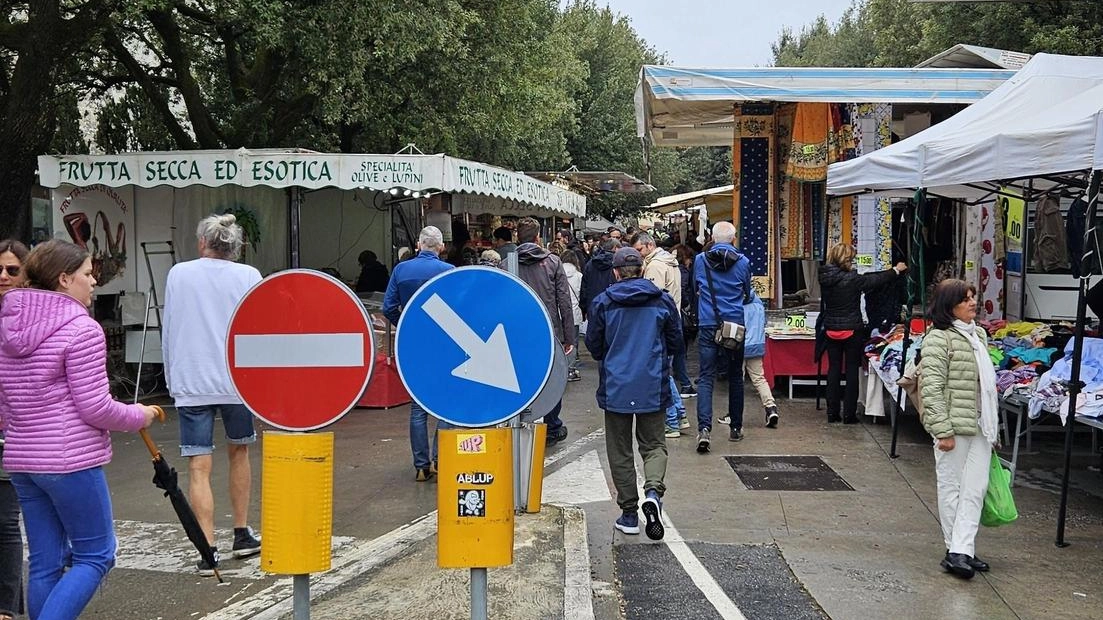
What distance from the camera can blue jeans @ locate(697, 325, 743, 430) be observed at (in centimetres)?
871

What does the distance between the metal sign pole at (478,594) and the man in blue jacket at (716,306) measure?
5378 millimetres

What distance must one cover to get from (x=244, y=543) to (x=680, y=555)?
243cm

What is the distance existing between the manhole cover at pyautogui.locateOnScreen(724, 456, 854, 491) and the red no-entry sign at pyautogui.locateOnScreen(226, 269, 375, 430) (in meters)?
4.74

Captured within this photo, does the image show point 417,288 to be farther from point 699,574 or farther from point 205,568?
point 699,574

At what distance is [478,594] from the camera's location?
3.45 metres

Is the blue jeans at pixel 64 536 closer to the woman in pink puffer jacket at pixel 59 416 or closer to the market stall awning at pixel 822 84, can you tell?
the woman in pink puffer jacket at pixel 59 416

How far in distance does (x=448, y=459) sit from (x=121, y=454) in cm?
626

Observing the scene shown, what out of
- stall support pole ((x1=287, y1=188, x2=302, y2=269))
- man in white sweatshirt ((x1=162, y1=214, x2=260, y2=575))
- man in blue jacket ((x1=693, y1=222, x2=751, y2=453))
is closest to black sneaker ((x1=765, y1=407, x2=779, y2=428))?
man in blue jacket ((x1=693, y1=222, x2=751, y2=453))

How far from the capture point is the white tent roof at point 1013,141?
654 cm

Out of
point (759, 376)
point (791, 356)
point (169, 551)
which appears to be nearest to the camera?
point (169, 551)

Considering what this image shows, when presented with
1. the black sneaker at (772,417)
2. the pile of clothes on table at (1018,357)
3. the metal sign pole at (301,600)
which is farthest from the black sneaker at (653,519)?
the black sneaker at (772,417)

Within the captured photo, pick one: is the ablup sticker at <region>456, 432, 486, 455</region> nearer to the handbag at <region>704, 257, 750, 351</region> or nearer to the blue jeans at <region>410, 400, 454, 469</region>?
the blue jeans at <region>410, 400, 454, 469</region>

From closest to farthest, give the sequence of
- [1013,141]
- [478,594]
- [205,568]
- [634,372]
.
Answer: [478,594] < [205,568] < [634,372] < [1013,141]

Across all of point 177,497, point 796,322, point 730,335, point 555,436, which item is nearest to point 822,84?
point 796,322
